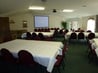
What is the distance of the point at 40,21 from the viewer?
1392 cm

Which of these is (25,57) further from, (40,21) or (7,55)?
(40,21)

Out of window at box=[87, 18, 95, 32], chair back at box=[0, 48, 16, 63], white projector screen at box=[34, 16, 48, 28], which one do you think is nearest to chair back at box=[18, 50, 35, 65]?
chair back at box=[0, 48, 16, 63]

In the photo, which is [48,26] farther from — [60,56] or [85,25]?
[60,56]

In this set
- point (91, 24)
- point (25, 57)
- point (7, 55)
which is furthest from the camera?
point (91, 24)

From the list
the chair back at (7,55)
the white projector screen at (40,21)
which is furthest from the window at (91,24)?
the chair back at (7,55)

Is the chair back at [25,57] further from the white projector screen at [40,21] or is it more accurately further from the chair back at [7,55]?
the white projector screen at [40,21]

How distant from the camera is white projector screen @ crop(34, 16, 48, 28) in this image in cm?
1375

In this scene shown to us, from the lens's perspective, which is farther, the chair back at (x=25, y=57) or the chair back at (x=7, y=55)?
the chair back at (x=7, y=55)

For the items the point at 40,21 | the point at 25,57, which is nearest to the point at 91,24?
the point at 40,21

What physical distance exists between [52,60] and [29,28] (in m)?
10.2

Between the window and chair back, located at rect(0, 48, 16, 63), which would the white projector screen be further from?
chair back, located at rect(0, 48, 16, 63)

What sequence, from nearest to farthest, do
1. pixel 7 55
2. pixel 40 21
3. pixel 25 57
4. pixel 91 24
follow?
pixel 25 57
pixel 7 55
pixel 91 24
pixel 40 21

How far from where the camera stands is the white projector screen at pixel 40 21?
1375cm

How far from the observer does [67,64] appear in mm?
4680
